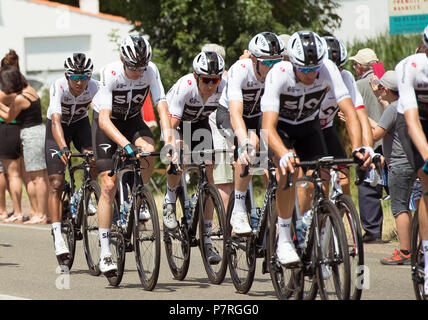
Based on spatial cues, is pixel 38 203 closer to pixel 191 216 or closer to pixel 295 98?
pixel 191 216

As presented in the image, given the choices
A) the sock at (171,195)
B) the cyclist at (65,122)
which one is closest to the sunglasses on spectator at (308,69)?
the sock at (171,195)

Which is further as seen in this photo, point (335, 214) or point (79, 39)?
point (79, 39)

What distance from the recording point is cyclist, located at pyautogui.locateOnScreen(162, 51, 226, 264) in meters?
9.11

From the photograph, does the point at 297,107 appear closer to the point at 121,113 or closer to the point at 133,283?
the point at 121,113

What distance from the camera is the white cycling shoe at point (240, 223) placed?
8.14m

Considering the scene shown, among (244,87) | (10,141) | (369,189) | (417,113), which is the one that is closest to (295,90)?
(417,113)

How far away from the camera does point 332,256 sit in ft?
22.1

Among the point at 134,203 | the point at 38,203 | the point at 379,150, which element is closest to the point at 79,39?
the point at 38,203

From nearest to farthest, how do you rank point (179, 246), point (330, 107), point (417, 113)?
point (417, 113)
point (179, 246)
point (330, 107)

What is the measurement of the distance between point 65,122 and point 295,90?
3612 mm

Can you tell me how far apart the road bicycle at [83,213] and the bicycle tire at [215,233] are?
1.09 meters
